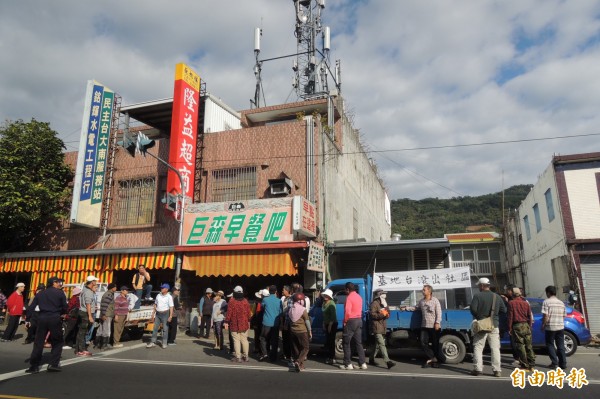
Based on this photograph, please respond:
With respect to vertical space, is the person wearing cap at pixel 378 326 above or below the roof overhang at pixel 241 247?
below

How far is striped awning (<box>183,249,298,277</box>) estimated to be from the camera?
47.8 feet

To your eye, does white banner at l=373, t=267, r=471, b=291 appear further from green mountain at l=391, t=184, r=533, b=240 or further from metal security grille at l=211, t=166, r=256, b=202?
green mountain at l=391, t=184, r=533, b=240

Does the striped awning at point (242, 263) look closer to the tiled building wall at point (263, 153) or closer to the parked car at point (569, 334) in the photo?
the tiled building wall at point (263, 153)

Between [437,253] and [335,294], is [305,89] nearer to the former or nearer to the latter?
[437,253]

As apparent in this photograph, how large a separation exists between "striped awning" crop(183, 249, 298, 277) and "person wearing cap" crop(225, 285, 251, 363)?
4.71 m

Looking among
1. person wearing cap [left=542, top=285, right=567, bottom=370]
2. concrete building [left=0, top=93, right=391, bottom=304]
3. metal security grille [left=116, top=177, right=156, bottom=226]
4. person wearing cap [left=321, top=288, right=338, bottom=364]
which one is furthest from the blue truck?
metal security grille [left=116, top=177, right=156, bottom=226]

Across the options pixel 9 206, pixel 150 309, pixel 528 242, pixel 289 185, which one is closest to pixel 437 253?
pixel 289 185

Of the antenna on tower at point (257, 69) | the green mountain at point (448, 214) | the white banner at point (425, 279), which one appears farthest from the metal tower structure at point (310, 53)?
the green mountain at point (448, 214)

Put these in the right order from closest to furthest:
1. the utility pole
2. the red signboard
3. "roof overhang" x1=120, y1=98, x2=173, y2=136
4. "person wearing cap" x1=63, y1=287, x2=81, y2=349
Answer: "person wearing cap" x1=63, y1=287, x2=81, y2=349
the utility pole
the red signboard
"roof overhang" x1=120, y1=98, x2=173, y2=136

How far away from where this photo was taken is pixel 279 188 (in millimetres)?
16188

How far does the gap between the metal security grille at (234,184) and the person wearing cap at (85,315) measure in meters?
7.54

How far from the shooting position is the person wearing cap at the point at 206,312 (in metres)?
13.1

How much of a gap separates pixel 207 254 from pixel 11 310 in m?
6.24

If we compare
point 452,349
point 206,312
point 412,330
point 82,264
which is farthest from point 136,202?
point 452,349
